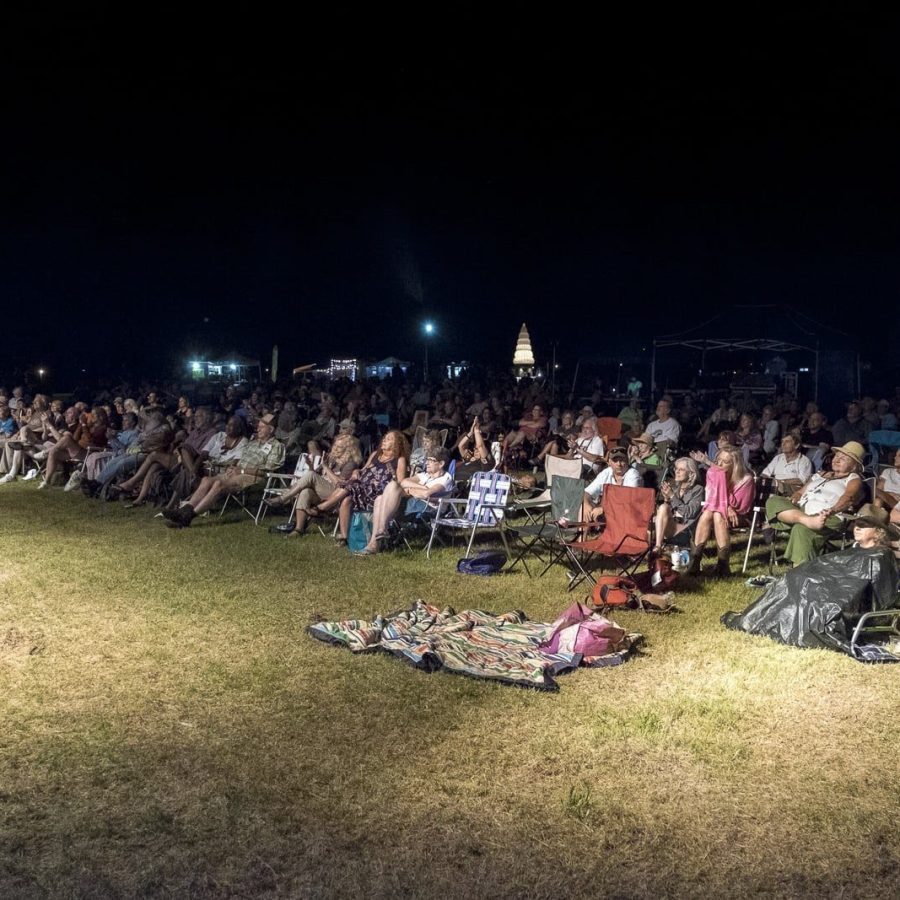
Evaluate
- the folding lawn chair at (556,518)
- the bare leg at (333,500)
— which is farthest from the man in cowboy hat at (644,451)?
the bare leg at (333,500)

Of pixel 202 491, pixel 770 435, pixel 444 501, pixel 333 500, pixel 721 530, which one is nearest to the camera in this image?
pixel 721 530

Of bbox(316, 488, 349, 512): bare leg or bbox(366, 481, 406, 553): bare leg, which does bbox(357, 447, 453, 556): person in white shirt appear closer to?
bbox(366, 481, 406, 553): bare leg

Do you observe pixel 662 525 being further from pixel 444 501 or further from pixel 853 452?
pixel 444 501

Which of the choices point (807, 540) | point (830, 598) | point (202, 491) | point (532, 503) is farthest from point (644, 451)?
point (202, 491)

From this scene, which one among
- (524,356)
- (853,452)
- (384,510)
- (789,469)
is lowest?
(384,510)

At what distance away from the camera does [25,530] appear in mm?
8922

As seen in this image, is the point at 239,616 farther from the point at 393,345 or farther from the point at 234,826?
the point at 393,345

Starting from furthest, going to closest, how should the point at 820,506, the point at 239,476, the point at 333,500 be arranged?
the point at 239,476
the point at 333,500
the point at 820,506

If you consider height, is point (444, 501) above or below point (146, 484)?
above

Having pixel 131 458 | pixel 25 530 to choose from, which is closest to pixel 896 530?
pixel 25 530

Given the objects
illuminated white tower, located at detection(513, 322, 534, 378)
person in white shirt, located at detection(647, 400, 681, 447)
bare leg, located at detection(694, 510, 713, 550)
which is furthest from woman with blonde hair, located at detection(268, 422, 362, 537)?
illuminated white tower, located at detection(513, 322, 534, 378)

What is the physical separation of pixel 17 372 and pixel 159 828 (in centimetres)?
3620

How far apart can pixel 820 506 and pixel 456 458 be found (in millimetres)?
5700

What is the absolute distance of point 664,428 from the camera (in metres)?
11.6
